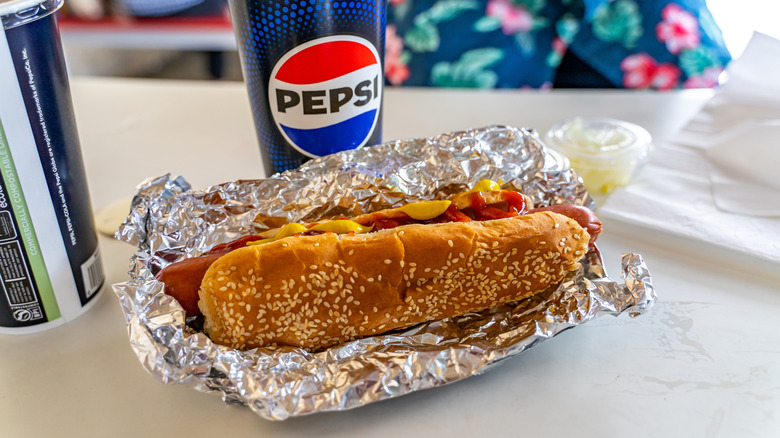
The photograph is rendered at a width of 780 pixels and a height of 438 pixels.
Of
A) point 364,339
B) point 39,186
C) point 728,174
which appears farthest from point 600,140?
point 39,186

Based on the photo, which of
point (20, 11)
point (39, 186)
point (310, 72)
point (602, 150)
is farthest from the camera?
point (602, 150)

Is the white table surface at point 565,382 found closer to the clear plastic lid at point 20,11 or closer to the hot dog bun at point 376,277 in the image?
the hot dog bun at point 376,277

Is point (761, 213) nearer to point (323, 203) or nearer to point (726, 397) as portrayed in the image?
point (726, 397)

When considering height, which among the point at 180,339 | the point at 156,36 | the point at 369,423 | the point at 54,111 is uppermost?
the point at 54,111

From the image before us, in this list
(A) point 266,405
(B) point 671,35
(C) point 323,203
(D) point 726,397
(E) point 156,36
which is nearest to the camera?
(A) point 266,405

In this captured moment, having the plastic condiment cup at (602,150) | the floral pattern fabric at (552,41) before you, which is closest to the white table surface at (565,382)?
the plastic condiment cup at (602,150)

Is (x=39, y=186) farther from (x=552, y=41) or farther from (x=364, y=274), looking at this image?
(x=552, y=41)

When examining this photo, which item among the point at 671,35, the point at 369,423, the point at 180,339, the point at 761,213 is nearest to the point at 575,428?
the point at 369,423
